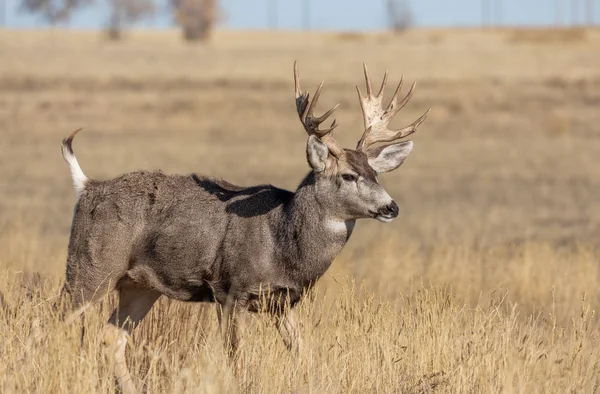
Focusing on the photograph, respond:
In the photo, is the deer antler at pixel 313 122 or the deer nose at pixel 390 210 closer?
the deer nose at pixel 390 210

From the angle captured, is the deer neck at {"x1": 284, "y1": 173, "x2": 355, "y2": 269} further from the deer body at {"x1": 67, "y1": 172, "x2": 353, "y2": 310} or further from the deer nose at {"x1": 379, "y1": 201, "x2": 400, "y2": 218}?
Answer: the deer nose at {"x1": 379, "y1": 201, "x2": 400, "y2": 218}

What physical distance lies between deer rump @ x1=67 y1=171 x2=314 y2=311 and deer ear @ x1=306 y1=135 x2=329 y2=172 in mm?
434

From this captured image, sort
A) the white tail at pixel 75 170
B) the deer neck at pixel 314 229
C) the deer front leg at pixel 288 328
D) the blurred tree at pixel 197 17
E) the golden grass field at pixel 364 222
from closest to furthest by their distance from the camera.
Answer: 1. the golden grass field at pixel 364 222
2. the deer front leg at pixel 288 328
3. the deer neck at pixel 314 229
4. the white tail at pixel 75 170
5. the blurred tree at pixel 197 17

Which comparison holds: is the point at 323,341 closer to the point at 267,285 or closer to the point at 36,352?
the point at 267,285

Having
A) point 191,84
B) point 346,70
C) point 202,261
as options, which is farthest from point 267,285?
point 346,70

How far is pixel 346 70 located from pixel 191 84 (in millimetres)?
6729

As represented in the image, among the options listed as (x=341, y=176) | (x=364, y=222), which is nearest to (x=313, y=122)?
(x=341, y=176)

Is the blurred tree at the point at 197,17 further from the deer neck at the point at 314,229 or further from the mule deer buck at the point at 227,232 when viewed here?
the deer neck at the point at 314,229

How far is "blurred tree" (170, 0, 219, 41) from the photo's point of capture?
77.2m

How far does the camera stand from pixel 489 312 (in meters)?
7.96

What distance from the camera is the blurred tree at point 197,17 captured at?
7719 centimetres

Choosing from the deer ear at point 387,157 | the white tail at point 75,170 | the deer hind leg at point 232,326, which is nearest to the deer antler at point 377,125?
the deer ear at point 387,157

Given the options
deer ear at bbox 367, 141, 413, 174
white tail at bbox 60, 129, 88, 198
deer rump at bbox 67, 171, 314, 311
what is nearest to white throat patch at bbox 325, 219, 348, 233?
deer rump at bbox 67, 171, 314, 311

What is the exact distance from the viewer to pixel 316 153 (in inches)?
318
